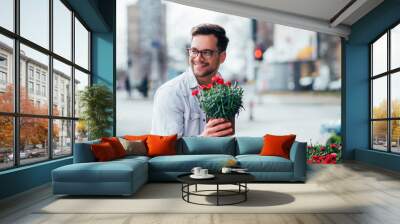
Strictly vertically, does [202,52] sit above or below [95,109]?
above

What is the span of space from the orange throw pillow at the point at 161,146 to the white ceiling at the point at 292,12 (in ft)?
12.2

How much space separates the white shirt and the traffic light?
1844mm

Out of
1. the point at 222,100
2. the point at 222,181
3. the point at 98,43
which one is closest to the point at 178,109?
the point at 98,43

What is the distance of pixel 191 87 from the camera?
9.04 metres

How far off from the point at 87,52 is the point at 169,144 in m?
3.34

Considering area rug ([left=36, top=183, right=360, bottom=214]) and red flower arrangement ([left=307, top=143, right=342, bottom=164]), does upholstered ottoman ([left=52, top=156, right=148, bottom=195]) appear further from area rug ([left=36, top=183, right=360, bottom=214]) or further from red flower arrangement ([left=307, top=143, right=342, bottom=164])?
red flower arrangement ([left=307, top=143, right=342, bottom=164])

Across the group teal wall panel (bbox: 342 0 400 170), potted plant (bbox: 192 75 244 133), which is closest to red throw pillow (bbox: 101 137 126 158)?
potted plant (bbox: 192 75 244 133)

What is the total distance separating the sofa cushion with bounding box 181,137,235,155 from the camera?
6.65m

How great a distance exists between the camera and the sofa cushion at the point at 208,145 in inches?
262

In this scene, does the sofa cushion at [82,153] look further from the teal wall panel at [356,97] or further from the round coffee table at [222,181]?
the teal wall panel at [356,97]

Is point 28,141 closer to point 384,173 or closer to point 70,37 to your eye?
point 70,37

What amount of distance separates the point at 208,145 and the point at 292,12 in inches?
162

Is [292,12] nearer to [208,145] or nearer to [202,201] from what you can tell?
[208,145]

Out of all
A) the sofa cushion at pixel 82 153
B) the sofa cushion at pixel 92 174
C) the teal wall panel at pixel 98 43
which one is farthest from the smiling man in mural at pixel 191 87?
the sofa cushion at pixel 92 174
